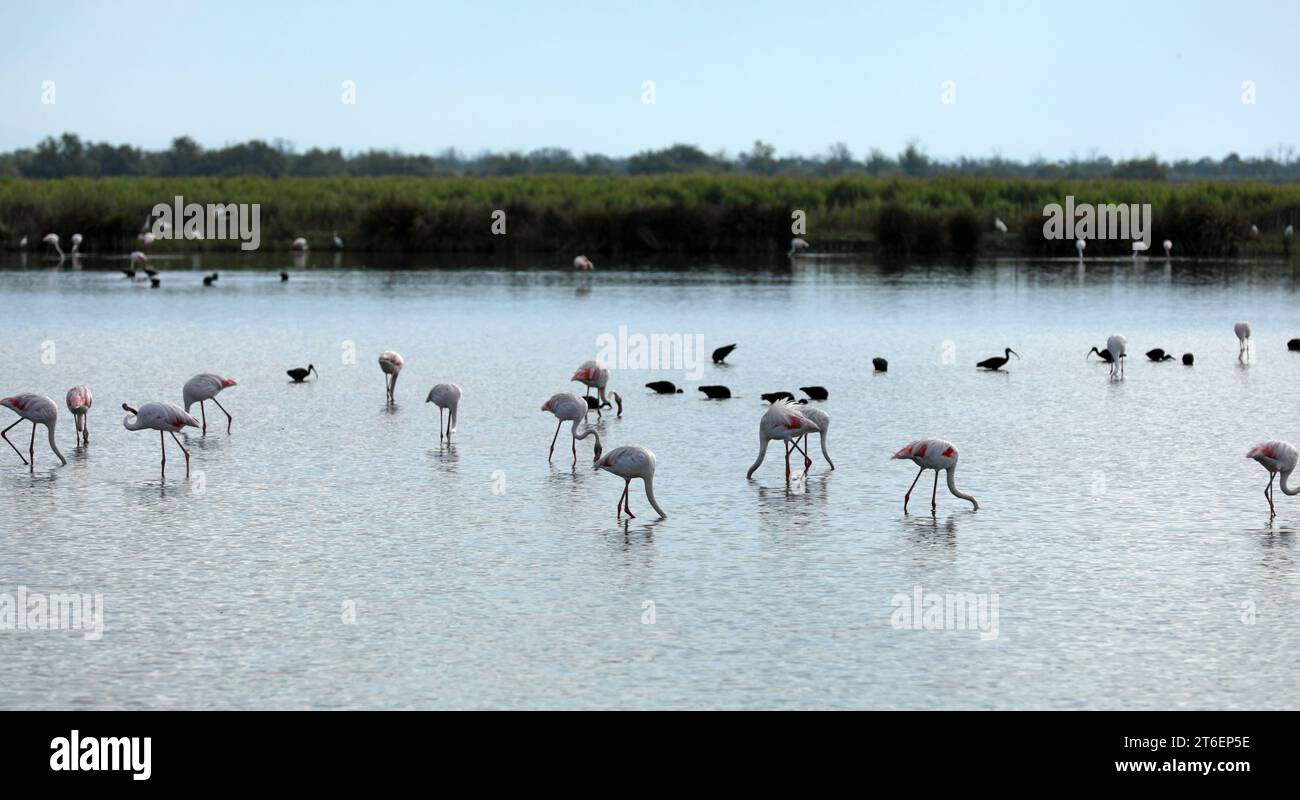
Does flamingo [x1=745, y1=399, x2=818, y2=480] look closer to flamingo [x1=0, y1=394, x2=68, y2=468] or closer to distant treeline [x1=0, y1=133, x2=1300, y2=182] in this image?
flamingo [x1=0, y1=394, x2=68, y2=468]

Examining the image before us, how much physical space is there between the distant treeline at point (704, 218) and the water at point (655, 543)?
2852 cm

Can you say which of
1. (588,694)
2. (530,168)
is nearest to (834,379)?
(588,694)

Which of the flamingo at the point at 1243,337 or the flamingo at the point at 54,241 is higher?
the flamingo at the point at 54,241

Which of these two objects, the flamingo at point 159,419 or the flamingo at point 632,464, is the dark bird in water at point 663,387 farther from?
the flamingo at point 632,464

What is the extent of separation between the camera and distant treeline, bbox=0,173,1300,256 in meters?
50.6

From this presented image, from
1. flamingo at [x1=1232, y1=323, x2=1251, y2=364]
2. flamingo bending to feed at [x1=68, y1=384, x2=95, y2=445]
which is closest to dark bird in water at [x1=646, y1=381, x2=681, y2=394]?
flamingo bending to feed at [x1=68, y1=384, x2=95, y2=445]

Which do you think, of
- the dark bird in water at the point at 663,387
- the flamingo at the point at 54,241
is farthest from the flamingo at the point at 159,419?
the flamingo at the point at 54,241

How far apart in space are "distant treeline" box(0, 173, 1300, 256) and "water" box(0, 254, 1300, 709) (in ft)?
93.6

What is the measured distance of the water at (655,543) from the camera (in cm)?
786

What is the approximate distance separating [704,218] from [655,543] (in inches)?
1696

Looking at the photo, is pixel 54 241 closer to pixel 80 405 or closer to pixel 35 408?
pixel 80 405
